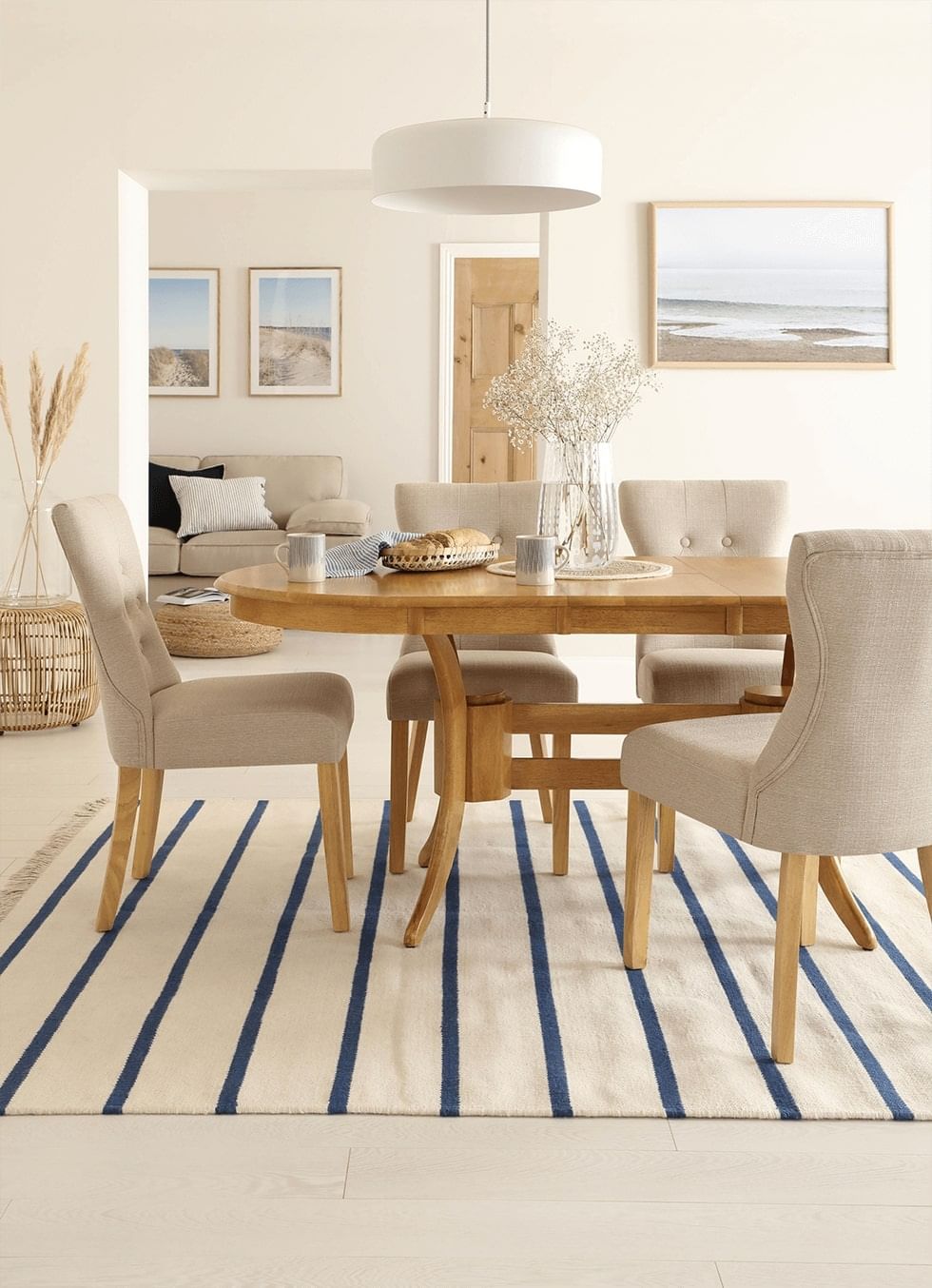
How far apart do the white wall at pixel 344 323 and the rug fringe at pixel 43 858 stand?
15.9 feet

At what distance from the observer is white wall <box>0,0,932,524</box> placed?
5047mm

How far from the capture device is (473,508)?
3.60 metres

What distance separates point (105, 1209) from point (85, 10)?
459cm

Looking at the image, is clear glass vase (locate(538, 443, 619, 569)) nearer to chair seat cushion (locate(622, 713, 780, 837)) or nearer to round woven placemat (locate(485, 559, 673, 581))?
round woven placemat (locate(485, 559, 673, 581))

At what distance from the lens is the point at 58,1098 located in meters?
A: 1.93

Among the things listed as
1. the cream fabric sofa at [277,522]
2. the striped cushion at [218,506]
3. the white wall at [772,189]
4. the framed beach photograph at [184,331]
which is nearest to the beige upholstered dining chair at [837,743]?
the white wall at [772,189]

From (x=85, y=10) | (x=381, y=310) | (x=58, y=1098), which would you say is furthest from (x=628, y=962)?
(x=381, y=310)

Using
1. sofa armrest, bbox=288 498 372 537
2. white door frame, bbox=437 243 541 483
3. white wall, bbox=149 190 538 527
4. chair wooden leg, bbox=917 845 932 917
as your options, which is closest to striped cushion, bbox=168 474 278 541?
sofa armrest, bbox=288 498 372 537

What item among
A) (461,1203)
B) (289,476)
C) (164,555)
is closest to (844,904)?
(461,1203)

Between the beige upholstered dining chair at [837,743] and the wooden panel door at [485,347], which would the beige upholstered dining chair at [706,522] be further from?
the wooden panel door at [485,347]

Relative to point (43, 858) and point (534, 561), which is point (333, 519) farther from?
point (534, 561)

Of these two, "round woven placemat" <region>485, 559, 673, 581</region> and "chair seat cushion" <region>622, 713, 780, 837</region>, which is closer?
"chair seat cushion" <region>622, 713, 780, 837</region>

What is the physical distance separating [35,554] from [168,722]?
89.7 inches

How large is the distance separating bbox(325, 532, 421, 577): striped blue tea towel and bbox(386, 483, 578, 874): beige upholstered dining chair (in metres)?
0.36
